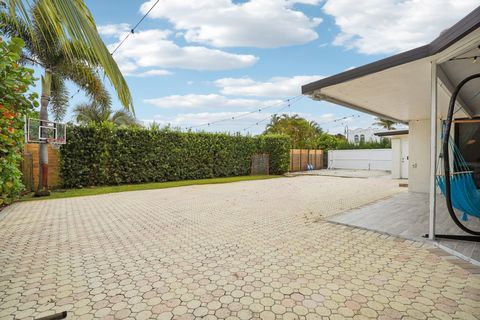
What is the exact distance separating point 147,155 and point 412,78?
10096 mm

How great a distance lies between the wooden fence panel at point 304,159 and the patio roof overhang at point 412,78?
540 inches

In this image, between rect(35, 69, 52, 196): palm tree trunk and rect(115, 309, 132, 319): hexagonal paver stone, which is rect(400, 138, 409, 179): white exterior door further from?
rect(35, 69, 52, 196): palm tree trunk

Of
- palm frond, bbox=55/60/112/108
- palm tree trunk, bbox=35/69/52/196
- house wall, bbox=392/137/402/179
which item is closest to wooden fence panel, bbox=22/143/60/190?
palm tree trunk, bbox=35/69/52/196

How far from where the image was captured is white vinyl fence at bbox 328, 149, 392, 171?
21.0 metres

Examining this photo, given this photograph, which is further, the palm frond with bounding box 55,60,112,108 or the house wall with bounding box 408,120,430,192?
the palm frond with bounding box 55,60,112,108

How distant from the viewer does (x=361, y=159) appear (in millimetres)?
22531

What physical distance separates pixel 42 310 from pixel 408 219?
18.3 feet

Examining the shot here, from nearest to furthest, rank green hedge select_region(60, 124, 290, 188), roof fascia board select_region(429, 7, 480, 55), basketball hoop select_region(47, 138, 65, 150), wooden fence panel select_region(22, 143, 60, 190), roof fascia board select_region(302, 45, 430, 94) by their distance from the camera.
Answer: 1. roof fascia board select_region(429, 7, 480, 55)
2. roof fascia board select_region(302, 45, 430, 94)
3. basketball hoop select_region(47, 138, 65, 150)
4. wooden fence panel select_region(22, 143, 60, 190)
5. green hedge select_region(60, 124, 290, 188)

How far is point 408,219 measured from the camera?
5.14m

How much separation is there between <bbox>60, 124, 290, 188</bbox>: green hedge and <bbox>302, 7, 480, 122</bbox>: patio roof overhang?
8430mm

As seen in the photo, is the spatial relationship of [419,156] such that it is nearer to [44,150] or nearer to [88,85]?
[88,85]

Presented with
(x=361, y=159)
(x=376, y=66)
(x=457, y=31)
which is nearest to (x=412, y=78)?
(x=376, y=66)

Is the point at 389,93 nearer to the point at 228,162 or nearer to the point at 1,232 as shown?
the point at 1,232

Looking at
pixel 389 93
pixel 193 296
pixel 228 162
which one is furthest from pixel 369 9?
pixel 228 162
